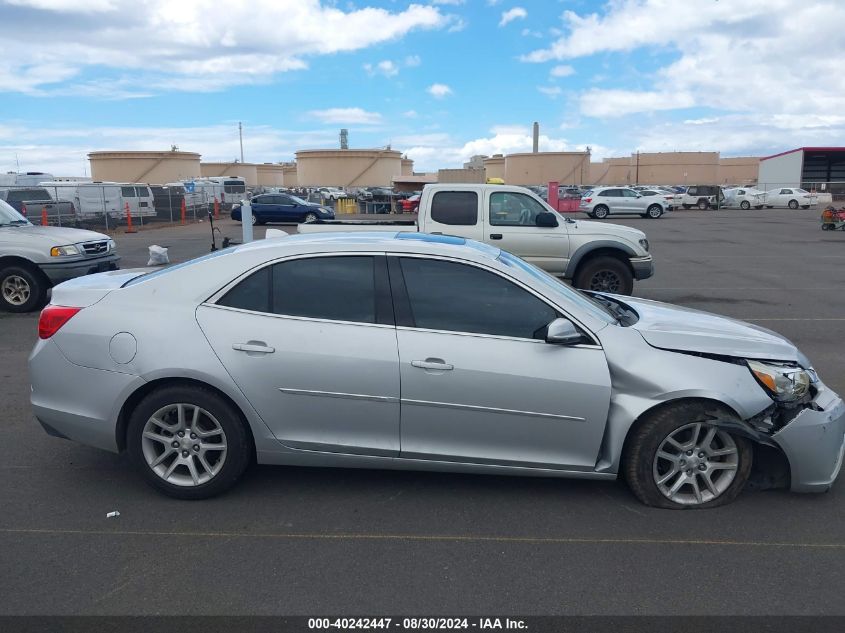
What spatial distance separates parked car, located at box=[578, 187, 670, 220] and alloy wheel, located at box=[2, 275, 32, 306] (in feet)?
110

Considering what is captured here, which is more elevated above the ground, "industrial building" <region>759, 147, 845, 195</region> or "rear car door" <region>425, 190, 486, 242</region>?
"industrial building" <region>759, 147, 845, 195</region>

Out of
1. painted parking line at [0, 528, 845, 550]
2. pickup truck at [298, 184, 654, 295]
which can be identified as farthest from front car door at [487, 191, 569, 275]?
painted parking line at [0, 528, 845, 550]

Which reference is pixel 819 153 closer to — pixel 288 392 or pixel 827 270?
pixel 827 270

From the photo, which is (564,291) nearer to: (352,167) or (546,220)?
(546,220)

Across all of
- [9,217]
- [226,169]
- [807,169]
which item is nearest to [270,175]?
[226,169]

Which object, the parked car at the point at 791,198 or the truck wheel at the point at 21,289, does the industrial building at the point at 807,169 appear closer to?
the parked car at the point at 791,198

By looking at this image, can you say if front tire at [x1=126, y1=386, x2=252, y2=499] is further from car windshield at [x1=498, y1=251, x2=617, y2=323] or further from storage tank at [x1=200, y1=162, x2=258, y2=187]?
storage tank at [x1=200, y1=162, x2=258, y2=187]

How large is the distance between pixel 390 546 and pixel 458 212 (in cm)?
723

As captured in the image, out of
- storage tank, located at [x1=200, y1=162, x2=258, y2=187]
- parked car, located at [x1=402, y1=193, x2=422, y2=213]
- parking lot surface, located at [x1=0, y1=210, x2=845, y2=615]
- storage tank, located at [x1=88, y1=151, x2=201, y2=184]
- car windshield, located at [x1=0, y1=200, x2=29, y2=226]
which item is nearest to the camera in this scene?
parking lot surface, located at [x1=0, y1=210, x2=845, y2=615]

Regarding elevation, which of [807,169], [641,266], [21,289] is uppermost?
[807,169]

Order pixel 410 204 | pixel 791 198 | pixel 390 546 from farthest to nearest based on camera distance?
pixel 791 198 < pixel 410 204 < pixel 390 546

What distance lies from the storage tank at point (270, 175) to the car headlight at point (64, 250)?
9504cm

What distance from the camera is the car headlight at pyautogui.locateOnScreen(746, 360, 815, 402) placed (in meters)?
4.00

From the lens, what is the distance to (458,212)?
1031cm
